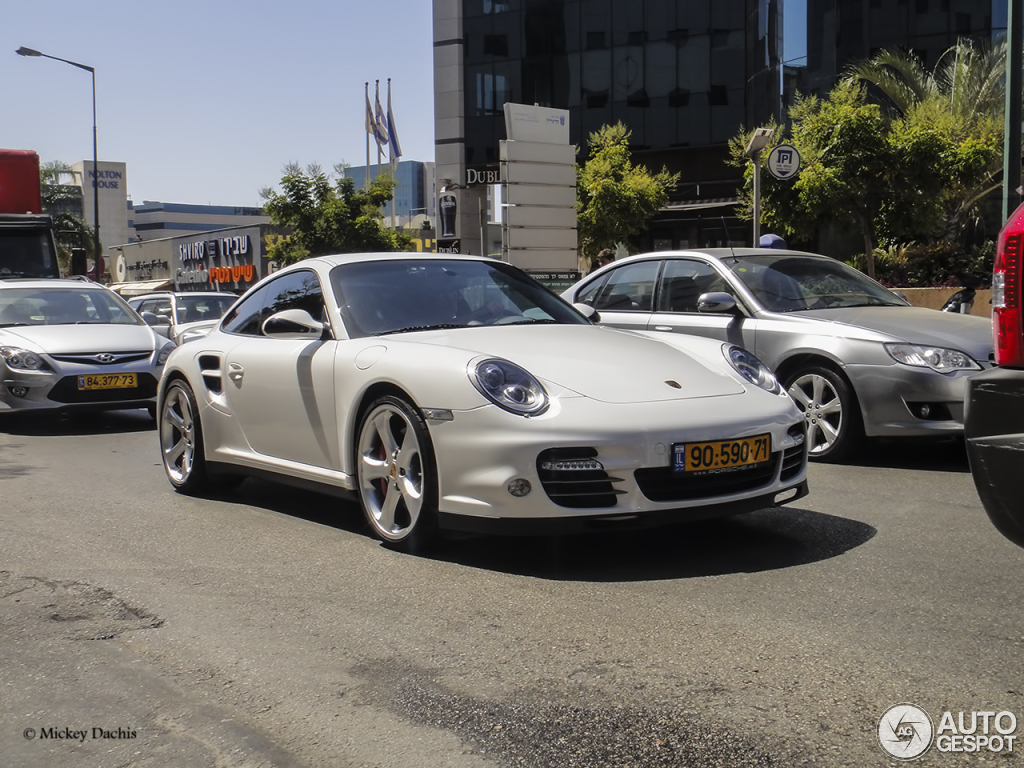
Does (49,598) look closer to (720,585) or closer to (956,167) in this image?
(720,585)

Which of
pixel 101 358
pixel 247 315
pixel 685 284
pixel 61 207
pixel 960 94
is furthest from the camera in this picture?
pixel 61 207

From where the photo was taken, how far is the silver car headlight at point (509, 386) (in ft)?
14.9

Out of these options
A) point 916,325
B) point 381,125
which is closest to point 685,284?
point 916,325

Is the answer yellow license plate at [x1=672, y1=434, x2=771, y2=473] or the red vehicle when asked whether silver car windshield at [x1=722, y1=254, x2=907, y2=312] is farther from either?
the red vehicle

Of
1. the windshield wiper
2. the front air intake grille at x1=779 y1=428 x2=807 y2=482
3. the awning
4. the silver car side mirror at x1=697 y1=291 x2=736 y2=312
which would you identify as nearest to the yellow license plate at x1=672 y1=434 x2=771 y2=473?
the front air intake grille at x1=779 y1=428 x2=807 y2=482

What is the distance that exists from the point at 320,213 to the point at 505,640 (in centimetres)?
3642

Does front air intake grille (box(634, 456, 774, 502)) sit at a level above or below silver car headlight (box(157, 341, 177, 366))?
below

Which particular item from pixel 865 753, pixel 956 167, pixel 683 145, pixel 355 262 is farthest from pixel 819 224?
pixel 683 145

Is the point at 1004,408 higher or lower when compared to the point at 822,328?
lower

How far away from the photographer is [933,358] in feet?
22.3

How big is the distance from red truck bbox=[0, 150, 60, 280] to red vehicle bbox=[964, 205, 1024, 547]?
15.4 meters

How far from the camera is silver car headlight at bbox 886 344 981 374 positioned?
22.1 feet

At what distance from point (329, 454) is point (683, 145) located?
3519 centimetres

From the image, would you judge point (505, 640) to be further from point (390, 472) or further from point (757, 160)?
point (757, 160)
